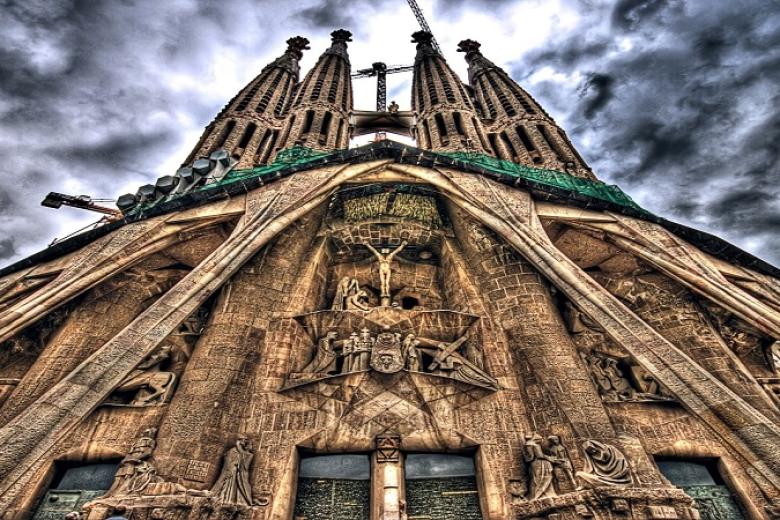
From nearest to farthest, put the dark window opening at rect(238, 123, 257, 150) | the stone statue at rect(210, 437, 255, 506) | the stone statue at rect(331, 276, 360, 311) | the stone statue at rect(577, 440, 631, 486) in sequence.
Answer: the stone statue at rect(577, 440, 631, 486), the stone statue at rect(210, 437, 255, 506), the stone statue at rect(331, 276, 360, 311), the dark window opening at rect(238, 123, 257, 150)

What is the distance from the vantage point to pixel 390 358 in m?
8.25

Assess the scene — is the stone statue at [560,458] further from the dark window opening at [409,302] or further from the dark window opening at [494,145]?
the dark window opening at [494,145]

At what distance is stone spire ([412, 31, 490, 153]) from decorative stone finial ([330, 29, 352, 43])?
8.80 metres

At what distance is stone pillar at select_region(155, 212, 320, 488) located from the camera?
21.9 feet

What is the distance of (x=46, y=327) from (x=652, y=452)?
11569 mm

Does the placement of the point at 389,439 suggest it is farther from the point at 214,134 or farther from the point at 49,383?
the point at 214,134

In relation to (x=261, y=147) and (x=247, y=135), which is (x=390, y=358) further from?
(x=247, y=135)

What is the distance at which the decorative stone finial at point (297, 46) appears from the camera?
102ft

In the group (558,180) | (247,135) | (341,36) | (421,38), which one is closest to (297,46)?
(341,36)

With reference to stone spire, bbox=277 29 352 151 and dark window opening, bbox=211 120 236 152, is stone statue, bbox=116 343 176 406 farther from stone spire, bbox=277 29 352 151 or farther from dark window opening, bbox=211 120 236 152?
dark window opening, bbox=211 120 236 152

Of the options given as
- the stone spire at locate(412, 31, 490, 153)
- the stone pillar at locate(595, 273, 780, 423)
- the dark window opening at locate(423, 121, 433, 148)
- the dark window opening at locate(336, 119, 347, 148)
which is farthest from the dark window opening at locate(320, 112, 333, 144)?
the stone pillar at locate(595, 273, 780, 423)

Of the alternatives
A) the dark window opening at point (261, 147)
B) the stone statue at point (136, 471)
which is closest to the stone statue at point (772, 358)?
the stone statue at point (136, 471)

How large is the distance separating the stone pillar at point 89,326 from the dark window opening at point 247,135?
40.3ft

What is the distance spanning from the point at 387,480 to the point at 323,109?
1869 centimetres
